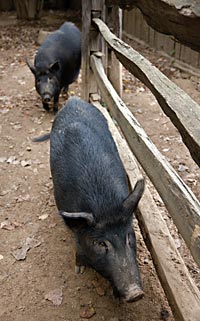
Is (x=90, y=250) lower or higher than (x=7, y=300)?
higher

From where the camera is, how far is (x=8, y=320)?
9.37 ft

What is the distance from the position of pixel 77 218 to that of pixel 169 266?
2.01 feet

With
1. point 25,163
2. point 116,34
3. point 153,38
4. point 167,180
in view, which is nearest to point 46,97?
point 116,34

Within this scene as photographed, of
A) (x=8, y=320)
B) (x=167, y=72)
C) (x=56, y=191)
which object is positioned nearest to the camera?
(x=8, y=320)

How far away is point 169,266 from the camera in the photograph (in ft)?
8.22

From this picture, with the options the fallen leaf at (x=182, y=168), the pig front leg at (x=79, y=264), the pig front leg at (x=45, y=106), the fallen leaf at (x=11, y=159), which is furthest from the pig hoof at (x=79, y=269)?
the pig front leg at (x=45, y=106)

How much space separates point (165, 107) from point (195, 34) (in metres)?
0.40

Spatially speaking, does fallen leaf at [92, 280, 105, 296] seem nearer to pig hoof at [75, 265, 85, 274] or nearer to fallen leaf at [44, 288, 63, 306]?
pig hoof at [75, 265, 85, 274]

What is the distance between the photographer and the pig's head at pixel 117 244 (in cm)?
242

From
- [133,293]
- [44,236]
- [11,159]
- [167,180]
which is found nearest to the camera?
[167,180]

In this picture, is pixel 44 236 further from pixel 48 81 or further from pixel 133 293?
pixel 48 81

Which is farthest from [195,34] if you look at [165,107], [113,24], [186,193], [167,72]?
[167,72]

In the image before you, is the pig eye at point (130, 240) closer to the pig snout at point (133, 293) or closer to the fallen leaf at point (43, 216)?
the pig snout at point (133, 293)

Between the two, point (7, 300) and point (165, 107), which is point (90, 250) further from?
point (165, 107)
